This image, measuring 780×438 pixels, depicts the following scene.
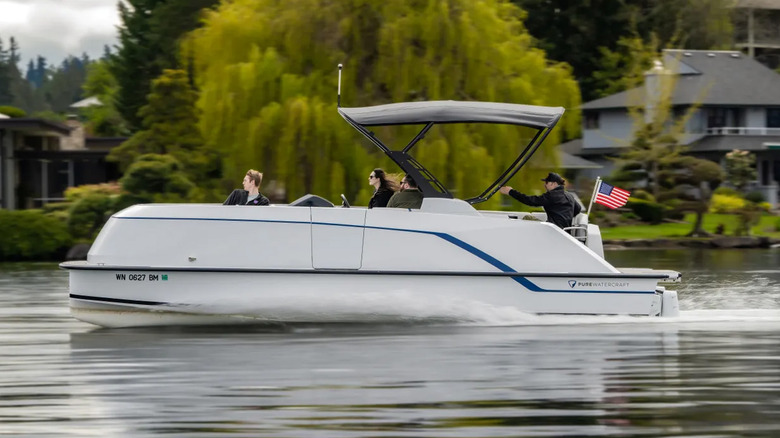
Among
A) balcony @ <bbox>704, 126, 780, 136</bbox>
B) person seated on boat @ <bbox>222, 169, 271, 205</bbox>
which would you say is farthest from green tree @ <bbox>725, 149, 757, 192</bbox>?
person seated on boat @ <bbox>222, 169, 271, 205</bbox>

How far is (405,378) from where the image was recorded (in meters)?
10.7

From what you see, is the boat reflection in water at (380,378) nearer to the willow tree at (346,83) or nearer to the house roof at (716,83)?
the willow tree at (346,83)

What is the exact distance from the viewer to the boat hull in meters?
13.4

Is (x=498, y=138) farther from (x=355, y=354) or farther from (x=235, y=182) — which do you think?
(x=355, y=354)

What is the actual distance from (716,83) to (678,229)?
2120cm

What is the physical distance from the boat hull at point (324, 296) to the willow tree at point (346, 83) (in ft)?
54.9

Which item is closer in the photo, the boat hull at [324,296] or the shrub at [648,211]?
the boat hull at [324,296]

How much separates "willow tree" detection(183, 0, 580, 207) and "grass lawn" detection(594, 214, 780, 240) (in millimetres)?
11639

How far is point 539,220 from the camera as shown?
14719 millimetres

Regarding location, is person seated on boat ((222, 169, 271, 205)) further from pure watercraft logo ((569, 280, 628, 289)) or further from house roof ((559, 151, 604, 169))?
house roof ((559, 151, 604, 169))

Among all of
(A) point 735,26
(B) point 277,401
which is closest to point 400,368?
(B) point 277,401

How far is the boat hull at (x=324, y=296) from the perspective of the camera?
44.0 feet

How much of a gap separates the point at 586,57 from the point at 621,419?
6176 cm

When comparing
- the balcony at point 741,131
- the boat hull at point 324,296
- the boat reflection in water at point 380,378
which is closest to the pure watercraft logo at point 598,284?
the boat hull at point 324,296
